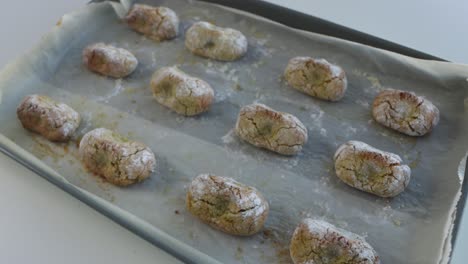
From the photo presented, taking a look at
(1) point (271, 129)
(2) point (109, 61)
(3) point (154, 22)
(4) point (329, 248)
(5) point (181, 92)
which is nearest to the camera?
(4) point (329, 248)

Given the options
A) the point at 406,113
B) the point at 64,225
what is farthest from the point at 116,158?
the point at 406,113

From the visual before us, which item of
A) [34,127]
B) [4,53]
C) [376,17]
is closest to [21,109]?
[34,127]

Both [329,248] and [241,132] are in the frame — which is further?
[241,132]

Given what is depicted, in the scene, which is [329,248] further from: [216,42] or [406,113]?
[216,42]

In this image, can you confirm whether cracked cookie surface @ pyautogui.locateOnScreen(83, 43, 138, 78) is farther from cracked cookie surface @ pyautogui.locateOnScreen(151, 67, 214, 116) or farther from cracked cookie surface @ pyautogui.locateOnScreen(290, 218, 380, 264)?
cracked cookie surface @ pyautogui.locateOnScreen(290, 218, 380, 264)

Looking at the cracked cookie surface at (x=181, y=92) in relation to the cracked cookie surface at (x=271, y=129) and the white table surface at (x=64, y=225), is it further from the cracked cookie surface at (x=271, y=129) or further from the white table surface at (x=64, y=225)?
the white table surface at (x=64, y=225)

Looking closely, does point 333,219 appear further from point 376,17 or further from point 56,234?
point 376,17

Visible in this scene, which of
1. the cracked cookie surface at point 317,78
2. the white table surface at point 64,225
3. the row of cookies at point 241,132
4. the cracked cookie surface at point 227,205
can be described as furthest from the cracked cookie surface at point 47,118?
the cracked cookie surface at point 317,78
